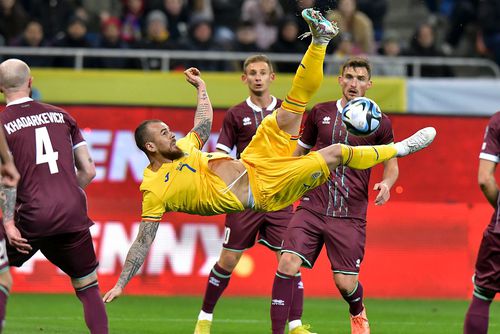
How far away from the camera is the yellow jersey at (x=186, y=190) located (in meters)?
9.08

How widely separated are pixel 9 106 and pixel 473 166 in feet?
28.0

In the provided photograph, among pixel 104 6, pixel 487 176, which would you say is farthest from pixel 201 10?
pixel 487 176

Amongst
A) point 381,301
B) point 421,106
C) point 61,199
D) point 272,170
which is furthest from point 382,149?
point 421,106

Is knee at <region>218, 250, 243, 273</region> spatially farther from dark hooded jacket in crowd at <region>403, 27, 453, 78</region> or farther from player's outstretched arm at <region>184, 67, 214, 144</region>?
dark hooded jacket in crowd at <region>403, 27, 453, 78</region>

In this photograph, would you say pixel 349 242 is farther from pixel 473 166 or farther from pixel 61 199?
pixel 473 166

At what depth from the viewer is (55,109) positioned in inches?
344

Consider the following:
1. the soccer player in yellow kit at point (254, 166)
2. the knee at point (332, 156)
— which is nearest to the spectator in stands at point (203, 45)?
the soccer player in yellow kit at point (254, 166)

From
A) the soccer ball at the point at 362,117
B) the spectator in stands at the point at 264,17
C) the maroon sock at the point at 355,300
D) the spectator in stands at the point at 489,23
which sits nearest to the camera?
the soccer ball at the point at 362,117

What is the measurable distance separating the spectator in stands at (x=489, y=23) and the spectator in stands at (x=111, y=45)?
671cm

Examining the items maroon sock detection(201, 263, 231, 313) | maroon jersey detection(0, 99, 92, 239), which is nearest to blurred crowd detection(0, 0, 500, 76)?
maroon sock detection(201, 263, 231, 313)

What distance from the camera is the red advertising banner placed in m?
14.7

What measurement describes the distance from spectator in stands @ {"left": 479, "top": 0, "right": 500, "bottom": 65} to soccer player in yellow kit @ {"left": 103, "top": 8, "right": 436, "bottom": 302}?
1100 cm

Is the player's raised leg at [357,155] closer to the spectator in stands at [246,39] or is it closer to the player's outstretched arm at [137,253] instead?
the player's outstretched arm at [137,253]

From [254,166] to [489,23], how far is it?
11.8 meters
